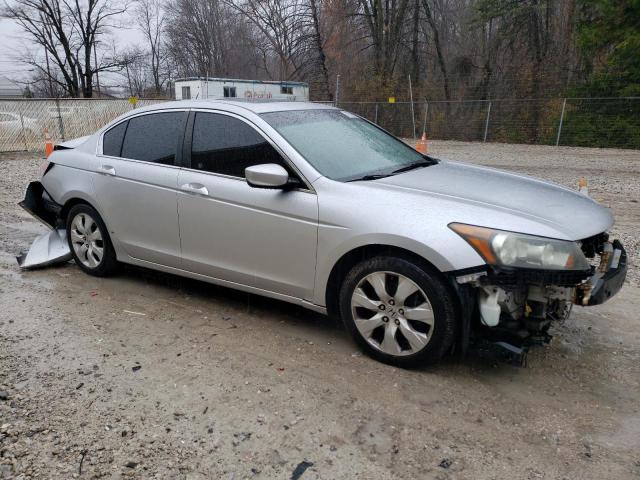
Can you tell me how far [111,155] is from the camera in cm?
486

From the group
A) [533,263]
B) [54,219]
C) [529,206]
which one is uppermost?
[529,206]

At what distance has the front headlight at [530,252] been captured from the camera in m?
3.00

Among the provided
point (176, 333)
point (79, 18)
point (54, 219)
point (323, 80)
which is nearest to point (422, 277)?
point (176, 333)

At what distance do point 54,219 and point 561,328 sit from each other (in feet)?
15.9

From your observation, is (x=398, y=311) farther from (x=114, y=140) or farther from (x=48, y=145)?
(x=48, y=145)

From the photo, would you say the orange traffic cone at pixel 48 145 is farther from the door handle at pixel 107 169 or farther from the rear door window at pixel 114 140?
the door handle at pixel 107 169

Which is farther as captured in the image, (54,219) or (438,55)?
(438,55)

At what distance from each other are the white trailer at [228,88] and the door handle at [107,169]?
2229cm

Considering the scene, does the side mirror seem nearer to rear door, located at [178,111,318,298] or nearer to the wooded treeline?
rear door, located at [178,111,318,298]

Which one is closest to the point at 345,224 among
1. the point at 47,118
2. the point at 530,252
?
the point at 530,252

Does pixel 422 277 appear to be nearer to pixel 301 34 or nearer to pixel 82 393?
pixel 82 393

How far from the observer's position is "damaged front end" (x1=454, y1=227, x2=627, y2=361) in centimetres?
300

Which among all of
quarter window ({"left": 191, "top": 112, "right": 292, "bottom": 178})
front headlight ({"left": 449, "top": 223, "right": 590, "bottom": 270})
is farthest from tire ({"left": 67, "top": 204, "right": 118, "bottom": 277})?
front headlight ({"left": 449, "top": 223, "right": 590, "bottom": 270})

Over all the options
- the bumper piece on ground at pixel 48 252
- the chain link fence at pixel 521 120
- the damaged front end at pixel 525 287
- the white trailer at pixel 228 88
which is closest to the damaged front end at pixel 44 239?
the bumper piece on ground at pixel 48 252
